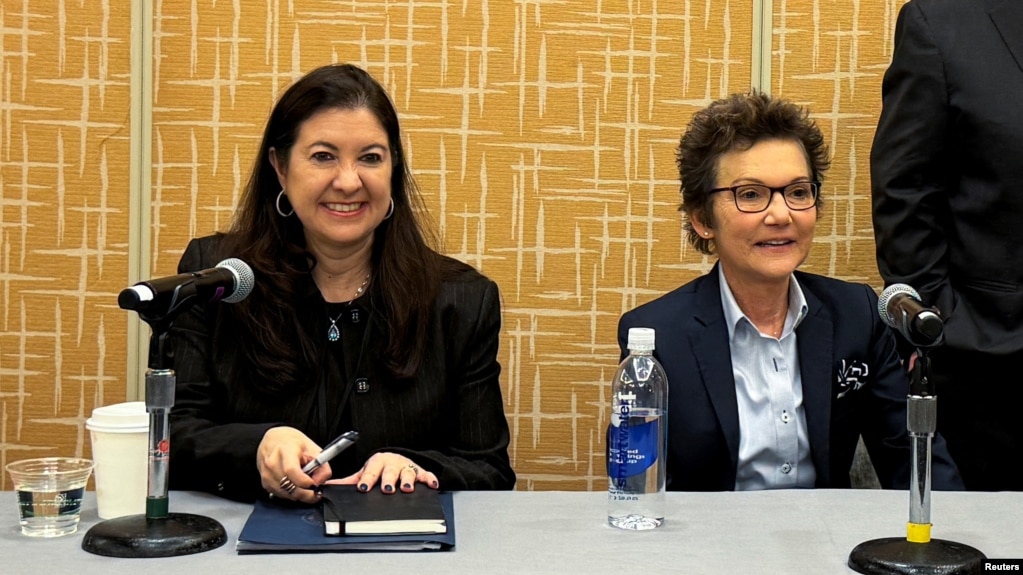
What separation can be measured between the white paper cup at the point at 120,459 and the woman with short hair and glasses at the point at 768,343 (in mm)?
962

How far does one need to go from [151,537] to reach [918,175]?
Result: 5.85ft

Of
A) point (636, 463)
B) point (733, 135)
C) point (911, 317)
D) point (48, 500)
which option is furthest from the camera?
point (733, 135)

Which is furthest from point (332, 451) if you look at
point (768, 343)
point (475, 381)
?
point (768, 343)

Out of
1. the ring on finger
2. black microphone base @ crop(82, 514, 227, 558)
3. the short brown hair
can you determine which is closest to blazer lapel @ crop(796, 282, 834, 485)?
the short brown hair

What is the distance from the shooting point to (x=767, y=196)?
2.21 meters

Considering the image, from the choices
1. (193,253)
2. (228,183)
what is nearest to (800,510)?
(193,253)

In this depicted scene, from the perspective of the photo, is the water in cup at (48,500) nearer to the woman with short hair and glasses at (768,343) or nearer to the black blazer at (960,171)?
the woman with short hair and glasses at (768,343)

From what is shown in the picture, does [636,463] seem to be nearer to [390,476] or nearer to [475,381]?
[390,476]

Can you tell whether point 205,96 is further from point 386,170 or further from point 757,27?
point 757,27

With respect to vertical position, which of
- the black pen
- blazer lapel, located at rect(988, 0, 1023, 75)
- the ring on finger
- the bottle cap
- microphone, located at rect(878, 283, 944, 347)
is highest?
blazer lapel, located at rect(988, 0, 1023, 75)

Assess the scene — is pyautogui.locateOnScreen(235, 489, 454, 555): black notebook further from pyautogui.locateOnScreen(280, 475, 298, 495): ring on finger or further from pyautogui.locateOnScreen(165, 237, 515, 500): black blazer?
pyautogui.locateOnScreen(165, 237, 515, 500): black blazer

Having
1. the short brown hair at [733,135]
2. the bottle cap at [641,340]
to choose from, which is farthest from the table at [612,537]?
the short brown hair at [733,135]

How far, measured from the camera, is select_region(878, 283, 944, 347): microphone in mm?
1396

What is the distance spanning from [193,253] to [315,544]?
90 cm
